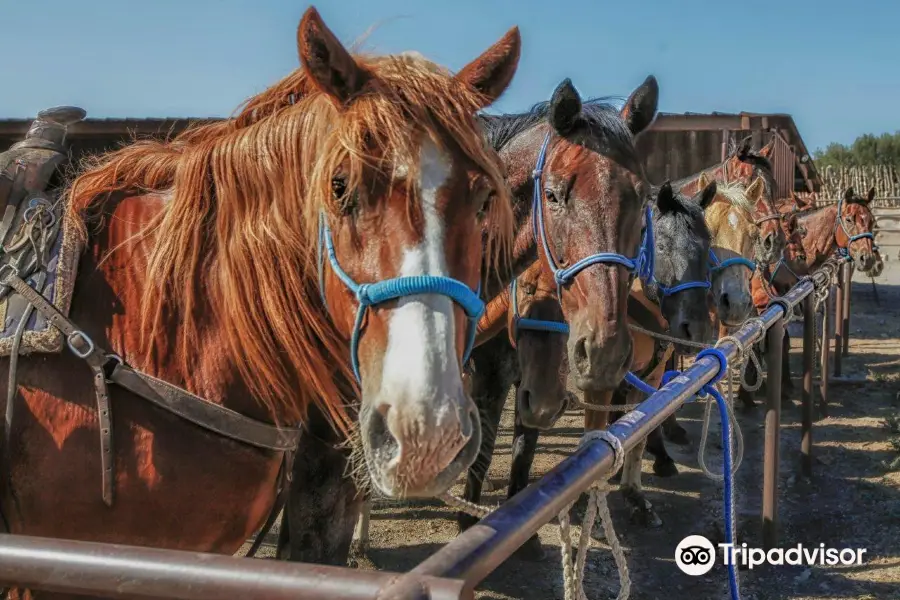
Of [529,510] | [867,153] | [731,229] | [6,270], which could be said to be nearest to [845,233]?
[731,229]

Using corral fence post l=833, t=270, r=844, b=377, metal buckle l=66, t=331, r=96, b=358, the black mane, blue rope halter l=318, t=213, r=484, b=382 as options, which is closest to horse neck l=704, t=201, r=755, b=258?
the black mane

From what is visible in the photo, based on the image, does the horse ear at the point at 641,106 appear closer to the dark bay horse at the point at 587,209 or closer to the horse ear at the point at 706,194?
the dark bay horse at the point at 587,209

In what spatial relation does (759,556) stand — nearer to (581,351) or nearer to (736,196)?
(581,351)

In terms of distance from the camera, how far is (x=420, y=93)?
5.09ft

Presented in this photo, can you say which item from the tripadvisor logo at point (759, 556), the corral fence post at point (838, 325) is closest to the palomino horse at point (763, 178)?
the corral fence post at point (838, 325)

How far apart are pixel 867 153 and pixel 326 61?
48212mm

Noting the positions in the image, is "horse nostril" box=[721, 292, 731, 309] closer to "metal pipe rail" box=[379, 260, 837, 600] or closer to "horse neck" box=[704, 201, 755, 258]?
"horse neck" box=[704, 201, 755, 258]

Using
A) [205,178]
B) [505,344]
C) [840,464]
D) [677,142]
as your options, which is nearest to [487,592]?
[505,344]

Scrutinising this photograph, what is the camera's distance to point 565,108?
Result: 298 cm

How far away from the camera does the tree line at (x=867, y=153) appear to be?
39.6 metres

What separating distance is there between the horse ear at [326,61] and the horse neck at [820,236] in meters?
10.7

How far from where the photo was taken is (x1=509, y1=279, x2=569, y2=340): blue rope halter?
3.31m

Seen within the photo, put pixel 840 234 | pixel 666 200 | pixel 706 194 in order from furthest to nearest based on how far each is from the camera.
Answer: pixel 840 234 < pixel 706 194 < pixel 666 200

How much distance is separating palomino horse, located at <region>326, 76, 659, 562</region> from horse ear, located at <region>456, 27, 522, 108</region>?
0.91 m
